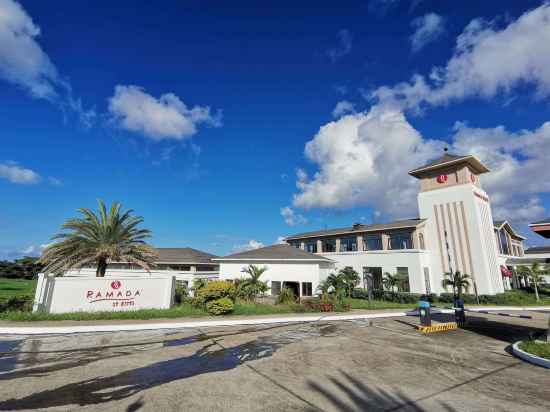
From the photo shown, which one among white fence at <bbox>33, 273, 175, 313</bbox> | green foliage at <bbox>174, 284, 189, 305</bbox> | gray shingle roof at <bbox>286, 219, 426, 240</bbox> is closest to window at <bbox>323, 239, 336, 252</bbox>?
gray shingle roof at <bbox>286, 219, 426, 240</bbox>

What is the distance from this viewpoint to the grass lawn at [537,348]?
9.64 meters

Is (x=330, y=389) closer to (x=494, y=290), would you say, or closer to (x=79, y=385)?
(x=79, y=385)

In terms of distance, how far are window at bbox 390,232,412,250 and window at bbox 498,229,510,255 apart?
12243mm

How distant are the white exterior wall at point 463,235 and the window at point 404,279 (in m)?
3.50

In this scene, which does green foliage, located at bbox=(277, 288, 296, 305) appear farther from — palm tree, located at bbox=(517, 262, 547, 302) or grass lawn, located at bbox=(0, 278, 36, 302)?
palm tree, located at bbox=(517, 262, 547, 302)

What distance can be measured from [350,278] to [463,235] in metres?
13.8

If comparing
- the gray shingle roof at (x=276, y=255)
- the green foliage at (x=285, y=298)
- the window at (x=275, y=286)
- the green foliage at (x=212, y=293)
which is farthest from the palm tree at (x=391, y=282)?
the green foliage at (x=212, y=293)

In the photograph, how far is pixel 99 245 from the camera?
2173cm

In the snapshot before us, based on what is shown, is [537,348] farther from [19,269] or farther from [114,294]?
[19,269]

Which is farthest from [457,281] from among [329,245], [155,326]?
[155,326]

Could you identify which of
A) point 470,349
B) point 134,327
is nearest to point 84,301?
point 134,327

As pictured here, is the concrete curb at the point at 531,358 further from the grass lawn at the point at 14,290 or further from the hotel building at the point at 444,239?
the grass lawn at the point at 14,290

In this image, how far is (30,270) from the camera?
73.7 meters

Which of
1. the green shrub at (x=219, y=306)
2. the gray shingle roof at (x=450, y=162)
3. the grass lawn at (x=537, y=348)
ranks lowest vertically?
the grass lawn at (x=537, y=348)
